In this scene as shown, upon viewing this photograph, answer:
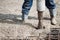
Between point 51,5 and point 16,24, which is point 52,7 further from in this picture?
point 16,24

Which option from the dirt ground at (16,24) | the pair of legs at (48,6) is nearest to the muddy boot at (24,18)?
the dirt ground at (16,24)

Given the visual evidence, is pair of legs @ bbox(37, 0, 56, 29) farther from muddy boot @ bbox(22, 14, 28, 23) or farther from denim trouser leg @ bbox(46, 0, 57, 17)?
muddy boot @ bbox(22, 14, 28, 23)

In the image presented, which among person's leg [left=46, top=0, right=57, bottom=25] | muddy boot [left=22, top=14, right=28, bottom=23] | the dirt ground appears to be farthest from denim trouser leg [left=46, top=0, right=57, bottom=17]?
muddy boot [left=22, top=14, right=28, bottom=23]

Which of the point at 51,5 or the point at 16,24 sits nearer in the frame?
the point at 51,5

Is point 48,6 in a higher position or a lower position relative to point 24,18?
higher

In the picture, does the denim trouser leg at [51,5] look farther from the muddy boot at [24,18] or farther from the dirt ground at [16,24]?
the muddy boot at [24,18]

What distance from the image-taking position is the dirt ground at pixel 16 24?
4.04 m

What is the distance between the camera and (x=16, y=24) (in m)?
4.43

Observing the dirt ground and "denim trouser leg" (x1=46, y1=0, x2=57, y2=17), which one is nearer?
the dirt ground

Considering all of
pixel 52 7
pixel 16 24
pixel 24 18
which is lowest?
pixel 16 24

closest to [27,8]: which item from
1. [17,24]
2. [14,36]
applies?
[17,24]

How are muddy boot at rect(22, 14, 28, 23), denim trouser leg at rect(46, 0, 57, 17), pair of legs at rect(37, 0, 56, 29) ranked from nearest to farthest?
1. pair of legs at rect(37, 0, 56, 29)
2. denim trouser leg at rect(46, 0, 57, 17)
3. muddy boot at rect(22, 14, 28, 23)

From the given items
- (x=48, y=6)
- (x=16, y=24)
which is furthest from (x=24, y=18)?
(x=48, y=6)

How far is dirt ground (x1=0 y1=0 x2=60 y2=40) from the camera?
4035 millimetres
